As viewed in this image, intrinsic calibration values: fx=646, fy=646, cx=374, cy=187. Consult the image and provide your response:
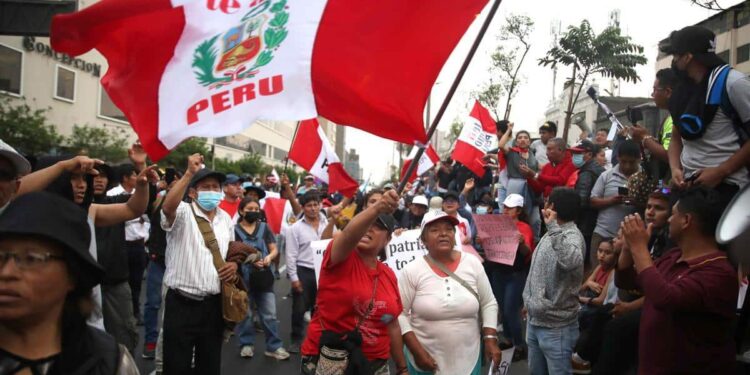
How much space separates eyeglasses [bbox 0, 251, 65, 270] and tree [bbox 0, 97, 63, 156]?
27.8 metres

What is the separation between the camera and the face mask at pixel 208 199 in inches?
210

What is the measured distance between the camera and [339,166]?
6277 millimetres

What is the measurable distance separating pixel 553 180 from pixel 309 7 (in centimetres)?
602

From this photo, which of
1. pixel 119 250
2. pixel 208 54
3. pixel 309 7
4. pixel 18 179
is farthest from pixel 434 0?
pixel 119 250

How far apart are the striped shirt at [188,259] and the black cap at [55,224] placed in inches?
114

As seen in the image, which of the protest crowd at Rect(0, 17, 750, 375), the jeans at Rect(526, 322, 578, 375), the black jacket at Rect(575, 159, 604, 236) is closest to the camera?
the protest crowd at Rect(0, 17, 750, 375)

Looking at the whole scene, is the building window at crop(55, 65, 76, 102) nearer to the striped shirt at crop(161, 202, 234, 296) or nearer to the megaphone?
the striped shirt at crop(161, 202, 234, 296)

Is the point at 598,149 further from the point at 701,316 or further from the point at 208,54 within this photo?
the point at 208,54

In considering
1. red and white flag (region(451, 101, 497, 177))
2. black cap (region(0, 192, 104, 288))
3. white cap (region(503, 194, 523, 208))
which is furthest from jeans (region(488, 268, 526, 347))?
black cap (region(0, 192, 104, 288))

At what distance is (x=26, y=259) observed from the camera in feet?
6.74

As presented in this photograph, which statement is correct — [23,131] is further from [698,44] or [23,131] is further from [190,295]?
[698,44]

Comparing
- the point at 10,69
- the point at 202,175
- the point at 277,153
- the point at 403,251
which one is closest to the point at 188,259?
the point at 202,175

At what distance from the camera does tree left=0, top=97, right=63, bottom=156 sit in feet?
89.6

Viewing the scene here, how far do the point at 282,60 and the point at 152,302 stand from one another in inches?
198
